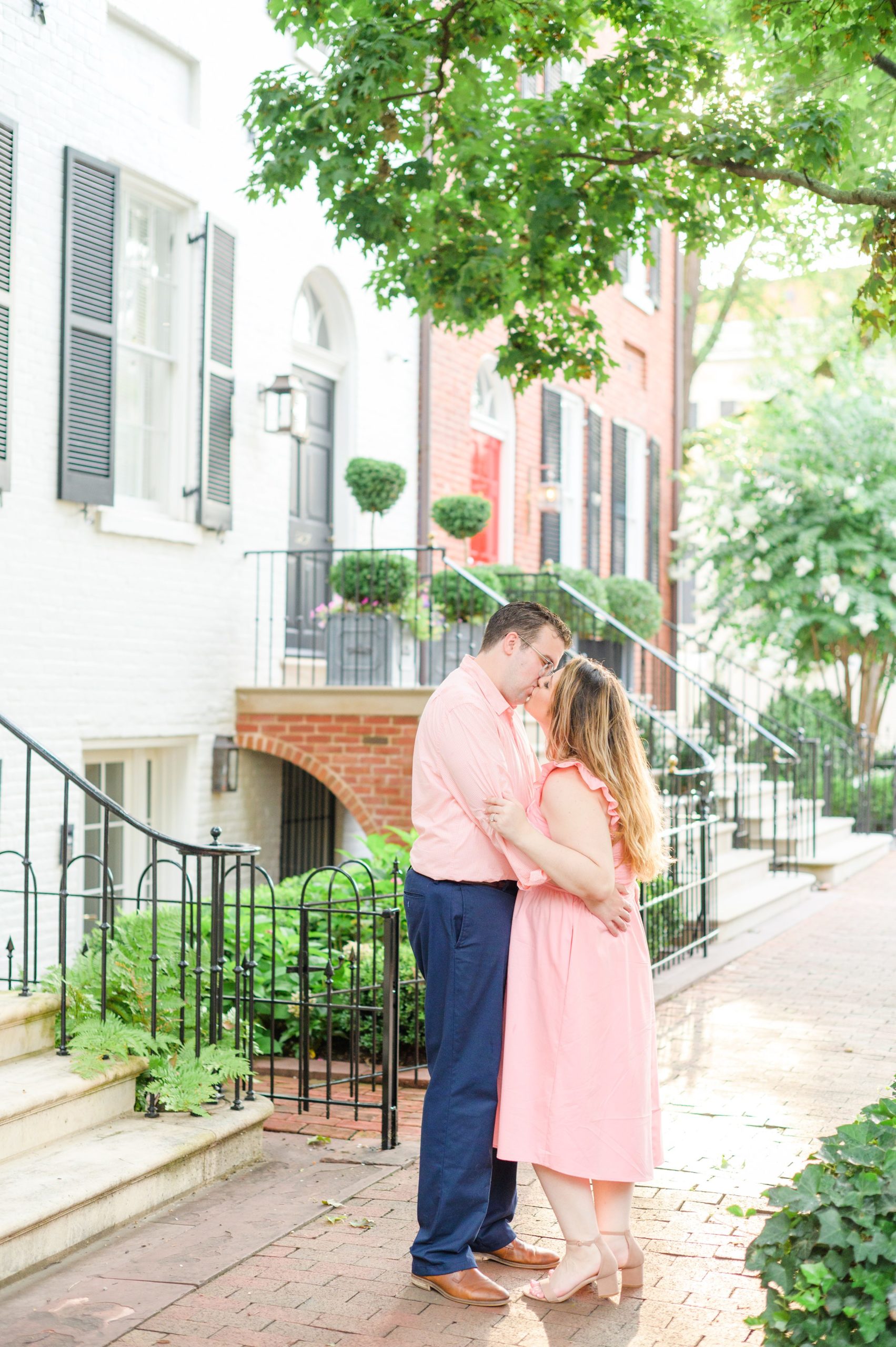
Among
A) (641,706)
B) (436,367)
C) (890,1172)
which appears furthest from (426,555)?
(890,1172)

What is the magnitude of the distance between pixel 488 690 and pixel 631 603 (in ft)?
35.1

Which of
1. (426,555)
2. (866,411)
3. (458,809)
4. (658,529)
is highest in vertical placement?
(866,411)

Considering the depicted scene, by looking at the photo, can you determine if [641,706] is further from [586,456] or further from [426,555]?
[586,456]

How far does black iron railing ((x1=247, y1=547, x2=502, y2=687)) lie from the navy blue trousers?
526 centimetres

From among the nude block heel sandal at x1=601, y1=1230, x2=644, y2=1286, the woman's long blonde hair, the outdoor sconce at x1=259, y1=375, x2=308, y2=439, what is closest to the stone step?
the outdoor sconce at x1=259, y1=375, x2=308, y2=439

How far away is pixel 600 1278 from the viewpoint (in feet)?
12.0

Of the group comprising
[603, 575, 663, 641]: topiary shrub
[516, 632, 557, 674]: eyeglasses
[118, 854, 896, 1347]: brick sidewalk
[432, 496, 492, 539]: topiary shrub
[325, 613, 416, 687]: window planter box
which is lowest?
[118, 854, 896, 1347]: brick sidewalk

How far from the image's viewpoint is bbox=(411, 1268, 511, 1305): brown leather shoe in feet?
12.2

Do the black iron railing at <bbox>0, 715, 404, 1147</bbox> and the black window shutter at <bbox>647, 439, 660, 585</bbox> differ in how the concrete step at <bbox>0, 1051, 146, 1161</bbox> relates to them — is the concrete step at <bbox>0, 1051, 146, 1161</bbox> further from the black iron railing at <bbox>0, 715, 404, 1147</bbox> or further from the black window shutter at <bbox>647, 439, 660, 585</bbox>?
the black window shutter at <bbox>647, 439, 660, 585</bbox>

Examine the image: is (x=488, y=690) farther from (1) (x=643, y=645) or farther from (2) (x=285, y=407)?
(1) (x=643, y=645)

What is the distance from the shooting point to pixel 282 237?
10133 millimetres

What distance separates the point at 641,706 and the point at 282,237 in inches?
172

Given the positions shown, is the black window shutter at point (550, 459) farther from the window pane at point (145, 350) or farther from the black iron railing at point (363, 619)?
the window pane at point (145, 350)

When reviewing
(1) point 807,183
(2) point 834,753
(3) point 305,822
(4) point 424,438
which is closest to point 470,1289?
(1) point 807,183
